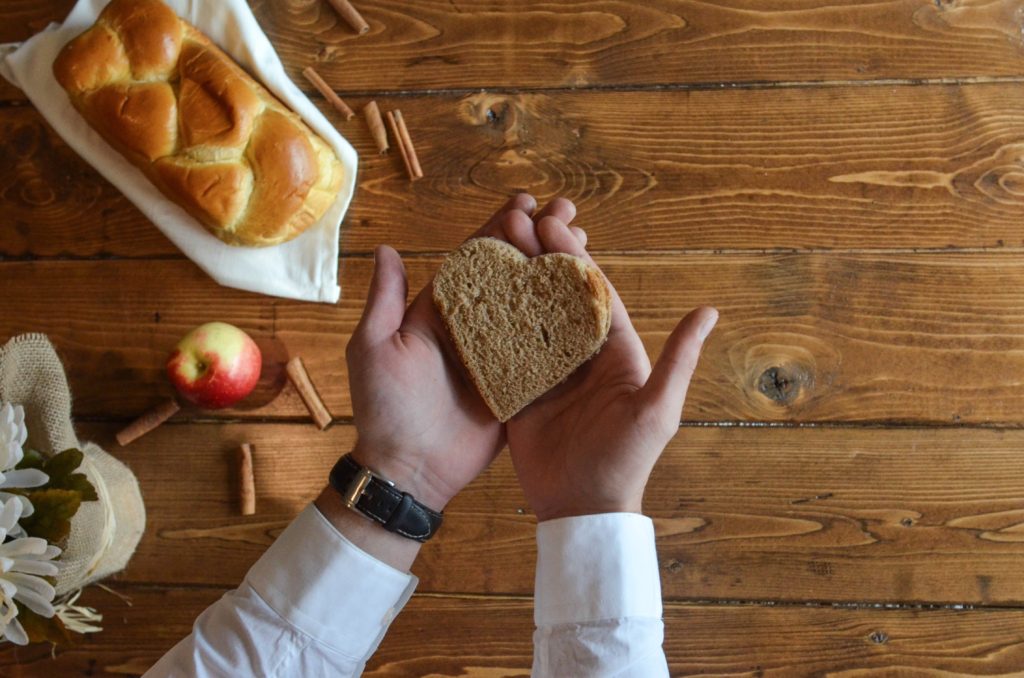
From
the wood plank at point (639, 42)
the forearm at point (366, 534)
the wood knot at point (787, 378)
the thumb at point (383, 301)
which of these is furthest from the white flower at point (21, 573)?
the wood knot at point (787, 378)

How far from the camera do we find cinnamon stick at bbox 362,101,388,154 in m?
1.27

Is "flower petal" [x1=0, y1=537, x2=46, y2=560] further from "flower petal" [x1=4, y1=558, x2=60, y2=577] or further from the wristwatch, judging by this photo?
the wristwatch

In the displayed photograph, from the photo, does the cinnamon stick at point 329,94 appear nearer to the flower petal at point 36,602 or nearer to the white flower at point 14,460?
the white flower at point 14,460

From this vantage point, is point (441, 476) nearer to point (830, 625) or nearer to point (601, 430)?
point (601, 430)

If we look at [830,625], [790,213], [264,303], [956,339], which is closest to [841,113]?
[790,213]

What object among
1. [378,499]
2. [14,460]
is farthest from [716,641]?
[14,460]

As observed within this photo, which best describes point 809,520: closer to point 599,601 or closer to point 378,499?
point 599,601

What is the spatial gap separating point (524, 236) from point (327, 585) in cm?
52

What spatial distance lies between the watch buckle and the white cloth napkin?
16.1 inches

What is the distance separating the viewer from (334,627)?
892 millimetres

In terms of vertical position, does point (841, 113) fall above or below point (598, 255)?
above

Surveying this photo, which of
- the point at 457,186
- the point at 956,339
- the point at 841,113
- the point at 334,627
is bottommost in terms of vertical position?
the point at 334,627

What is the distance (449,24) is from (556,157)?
300mm

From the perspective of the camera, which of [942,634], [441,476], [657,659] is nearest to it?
[657,659]
